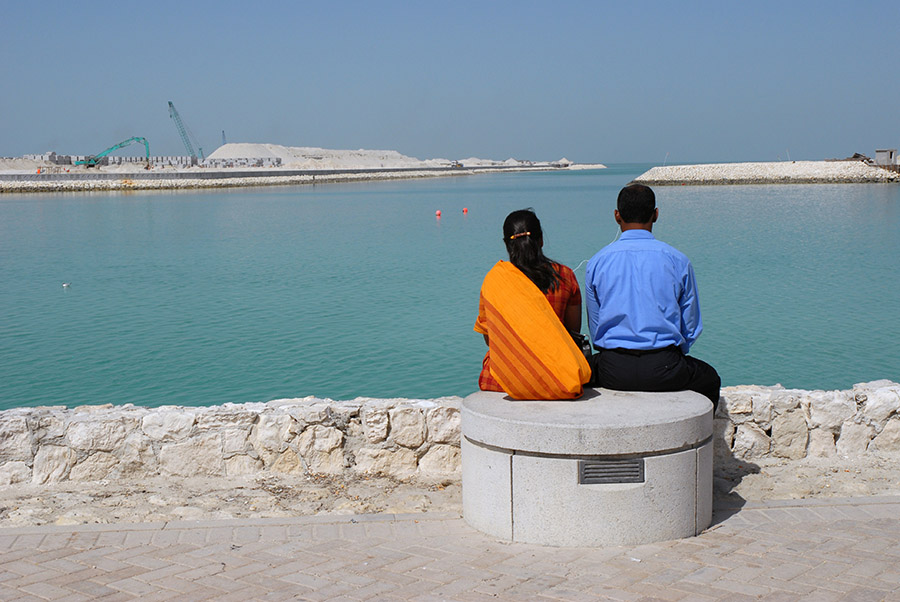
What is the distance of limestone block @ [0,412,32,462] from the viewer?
581cm

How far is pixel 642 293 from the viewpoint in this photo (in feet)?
15.8

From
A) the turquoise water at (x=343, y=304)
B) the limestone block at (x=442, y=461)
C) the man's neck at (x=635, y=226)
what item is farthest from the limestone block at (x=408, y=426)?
the turquoise water at (x=343, y=304)

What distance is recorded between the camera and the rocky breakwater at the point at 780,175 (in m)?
72.1

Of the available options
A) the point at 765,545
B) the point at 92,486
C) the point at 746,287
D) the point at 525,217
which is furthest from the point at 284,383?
the point at 746,287

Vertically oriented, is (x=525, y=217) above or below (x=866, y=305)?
above

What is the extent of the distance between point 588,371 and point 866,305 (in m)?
14.0

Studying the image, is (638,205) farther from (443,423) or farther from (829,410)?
(829,410)

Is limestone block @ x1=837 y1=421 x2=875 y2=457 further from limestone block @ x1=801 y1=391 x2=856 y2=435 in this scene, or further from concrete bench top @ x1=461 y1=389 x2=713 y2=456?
concrete bench top @ x1=461 y1=389 x2=713 y2=456

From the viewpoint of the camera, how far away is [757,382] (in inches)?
440

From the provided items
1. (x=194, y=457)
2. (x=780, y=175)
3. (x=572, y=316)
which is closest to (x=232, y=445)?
(x=194, y=457)

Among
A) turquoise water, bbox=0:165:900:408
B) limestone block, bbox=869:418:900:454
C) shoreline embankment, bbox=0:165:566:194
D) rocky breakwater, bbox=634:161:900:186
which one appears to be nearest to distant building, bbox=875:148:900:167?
rocky breakwater, bbox=634:161:900:186

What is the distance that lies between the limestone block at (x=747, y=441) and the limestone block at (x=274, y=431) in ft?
10.3

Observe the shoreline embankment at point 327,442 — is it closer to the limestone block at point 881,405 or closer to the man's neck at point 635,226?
the limestone block at point 881,405

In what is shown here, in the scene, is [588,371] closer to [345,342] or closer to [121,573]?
[121,573]
